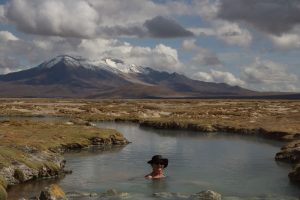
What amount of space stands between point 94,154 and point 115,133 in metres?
16.5

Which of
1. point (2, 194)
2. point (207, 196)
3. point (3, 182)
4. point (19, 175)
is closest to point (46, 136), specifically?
point (19, 175)

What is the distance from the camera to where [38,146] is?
58.7 m

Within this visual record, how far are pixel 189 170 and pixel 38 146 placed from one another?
19.1m

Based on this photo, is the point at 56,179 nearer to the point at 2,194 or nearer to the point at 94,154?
the point at 2,194

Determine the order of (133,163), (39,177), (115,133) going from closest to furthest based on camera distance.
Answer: (39,177) < (133,163) < (115,133)

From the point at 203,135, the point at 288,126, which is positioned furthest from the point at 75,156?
the point at 288,126

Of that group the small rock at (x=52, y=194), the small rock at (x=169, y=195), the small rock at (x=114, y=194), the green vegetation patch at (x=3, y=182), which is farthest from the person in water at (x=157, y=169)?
the green vegetation patch at (x=3, y=182)

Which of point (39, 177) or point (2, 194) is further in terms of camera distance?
point (39, 177)

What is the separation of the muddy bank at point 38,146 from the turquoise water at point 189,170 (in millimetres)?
1703

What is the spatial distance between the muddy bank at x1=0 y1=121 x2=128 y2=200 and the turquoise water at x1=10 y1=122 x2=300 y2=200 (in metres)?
1.70

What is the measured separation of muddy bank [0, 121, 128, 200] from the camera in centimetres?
4320

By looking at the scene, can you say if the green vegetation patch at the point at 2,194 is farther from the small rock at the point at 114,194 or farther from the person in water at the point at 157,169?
the person in water at the point at 157,169

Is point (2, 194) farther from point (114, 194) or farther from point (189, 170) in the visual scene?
point (189, 170)

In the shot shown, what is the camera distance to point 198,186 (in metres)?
42.2
